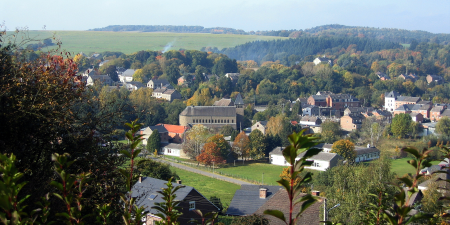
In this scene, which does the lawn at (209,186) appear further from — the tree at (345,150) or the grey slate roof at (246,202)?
the tree at (345,150)

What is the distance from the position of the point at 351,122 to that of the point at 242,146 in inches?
527

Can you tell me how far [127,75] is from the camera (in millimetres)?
59875

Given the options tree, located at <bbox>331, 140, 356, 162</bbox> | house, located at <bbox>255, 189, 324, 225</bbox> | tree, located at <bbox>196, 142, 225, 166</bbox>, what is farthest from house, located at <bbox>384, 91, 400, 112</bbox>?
house, located at <bbox>255, 189, 324, 225</bbox>

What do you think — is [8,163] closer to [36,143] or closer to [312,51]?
[36,143]

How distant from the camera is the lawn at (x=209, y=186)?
18081 mm

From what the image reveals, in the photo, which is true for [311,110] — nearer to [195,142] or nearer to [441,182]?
[195,142]

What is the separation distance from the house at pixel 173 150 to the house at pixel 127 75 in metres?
30.3

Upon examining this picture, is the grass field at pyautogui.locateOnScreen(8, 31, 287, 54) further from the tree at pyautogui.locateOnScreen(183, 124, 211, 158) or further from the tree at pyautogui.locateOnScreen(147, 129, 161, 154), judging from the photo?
the tree at pyautogui.locateOnScreen(183, 124, 211, 158)

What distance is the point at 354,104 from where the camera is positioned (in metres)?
49.5

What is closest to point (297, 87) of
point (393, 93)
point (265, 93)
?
point (265, 93)

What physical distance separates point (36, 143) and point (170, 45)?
98129 millimetres

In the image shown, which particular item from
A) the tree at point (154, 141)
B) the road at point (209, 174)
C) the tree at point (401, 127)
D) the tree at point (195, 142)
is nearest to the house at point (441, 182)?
the road at point (209, 174)

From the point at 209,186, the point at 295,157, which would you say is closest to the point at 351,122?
the point at 209,186

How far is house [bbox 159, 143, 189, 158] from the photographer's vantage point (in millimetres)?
28919
